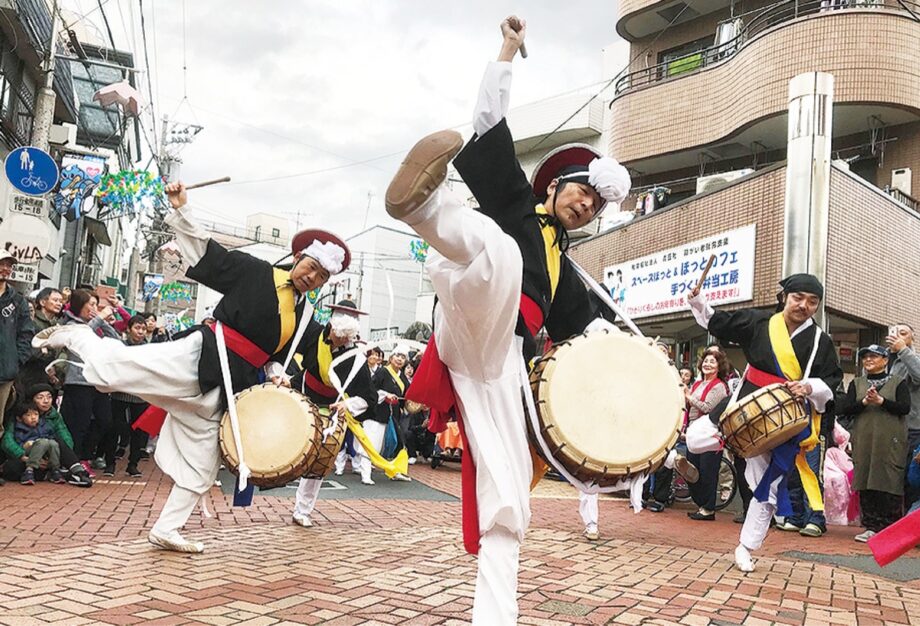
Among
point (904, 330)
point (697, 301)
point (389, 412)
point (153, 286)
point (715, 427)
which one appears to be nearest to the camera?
point (697, 301)

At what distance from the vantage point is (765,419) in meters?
4.32

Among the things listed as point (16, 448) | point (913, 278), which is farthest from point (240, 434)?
point (913, 278)

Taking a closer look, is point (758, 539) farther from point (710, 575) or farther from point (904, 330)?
point (904, 330)

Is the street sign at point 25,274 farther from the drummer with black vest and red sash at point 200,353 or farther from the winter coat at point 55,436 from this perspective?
the drummer with black vest and red sash at point 200,353

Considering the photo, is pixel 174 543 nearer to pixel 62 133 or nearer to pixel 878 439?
pixel 878 439

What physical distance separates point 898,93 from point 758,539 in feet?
33.4

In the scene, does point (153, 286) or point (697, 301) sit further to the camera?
point (153, 286)

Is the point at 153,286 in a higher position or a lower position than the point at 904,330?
higher

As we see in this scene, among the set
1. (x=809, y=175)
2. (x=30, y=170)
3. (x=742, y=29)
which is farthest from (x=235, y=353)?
(x=742, y=29)

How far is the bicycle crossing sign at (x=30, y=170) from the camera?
34.8 feet

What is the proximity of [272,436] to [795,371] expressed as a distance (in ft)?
10.7

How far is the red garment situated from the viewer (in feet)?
10.9

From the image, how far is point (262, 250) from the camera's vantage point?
5244 cm

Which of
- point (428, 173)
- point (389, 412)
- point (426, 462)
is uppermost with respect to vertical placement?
point (428, 173)
